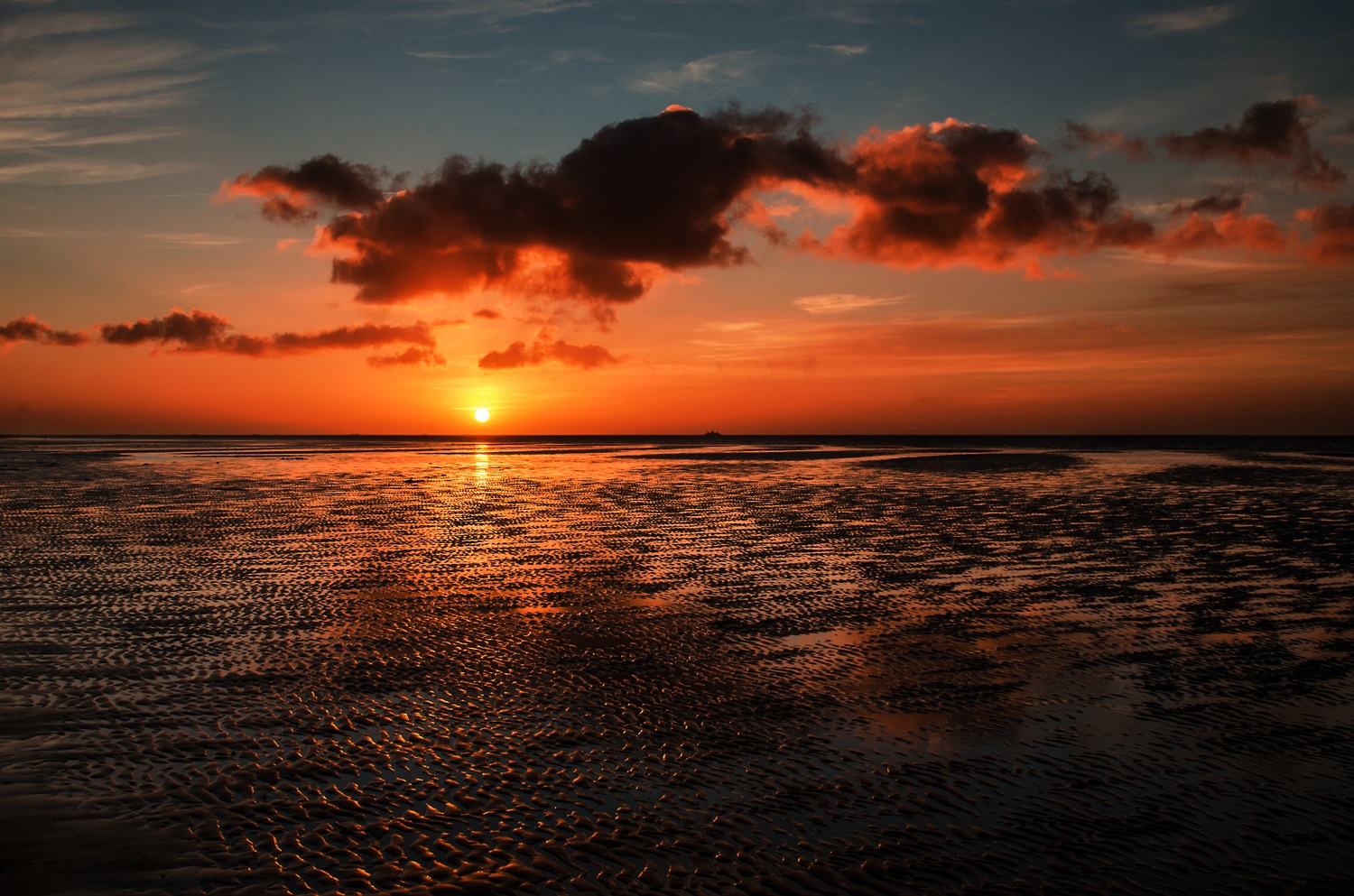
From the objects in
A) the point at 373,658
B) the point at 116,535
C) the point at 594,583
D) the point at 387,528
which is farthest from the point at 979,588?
the point at 116,535

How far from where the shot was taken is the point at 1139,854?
7.37m

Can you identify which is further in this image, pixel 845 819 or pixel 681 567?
pixel 681 567

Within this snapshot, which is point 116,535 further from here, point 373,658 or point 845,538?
point 845,538

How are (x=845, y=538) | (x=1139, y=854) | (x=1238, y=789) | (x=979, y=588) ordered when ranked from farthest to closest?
(x=845, y=538)
(x=979, y=588)
(x=1238, y=789)
(x=1139, y=854)

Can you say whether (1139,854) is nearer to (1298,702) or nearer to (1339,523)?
(1298,702)

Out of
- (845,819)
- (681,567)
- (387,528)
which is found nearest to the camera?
A: (845,819)

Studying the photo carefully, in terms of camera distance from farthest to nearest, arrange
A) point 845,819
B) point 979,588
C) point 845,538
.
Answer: point 845,538, point 979,588, point 845,819

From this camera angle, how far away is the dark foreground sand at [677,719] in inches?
285

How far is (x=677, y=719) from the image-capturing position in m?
10.8

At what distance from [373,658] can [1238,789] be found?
12.0 meters

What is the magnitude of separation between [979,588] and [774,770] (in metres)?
12.0

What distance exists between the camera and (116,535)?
2805 centimetres

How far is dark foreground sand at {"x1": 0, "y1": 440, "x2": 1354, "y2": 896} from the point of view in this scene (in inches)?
285

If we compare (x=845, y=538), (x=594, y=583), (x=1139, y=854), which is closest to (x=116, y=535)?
(x=594, y=583)
